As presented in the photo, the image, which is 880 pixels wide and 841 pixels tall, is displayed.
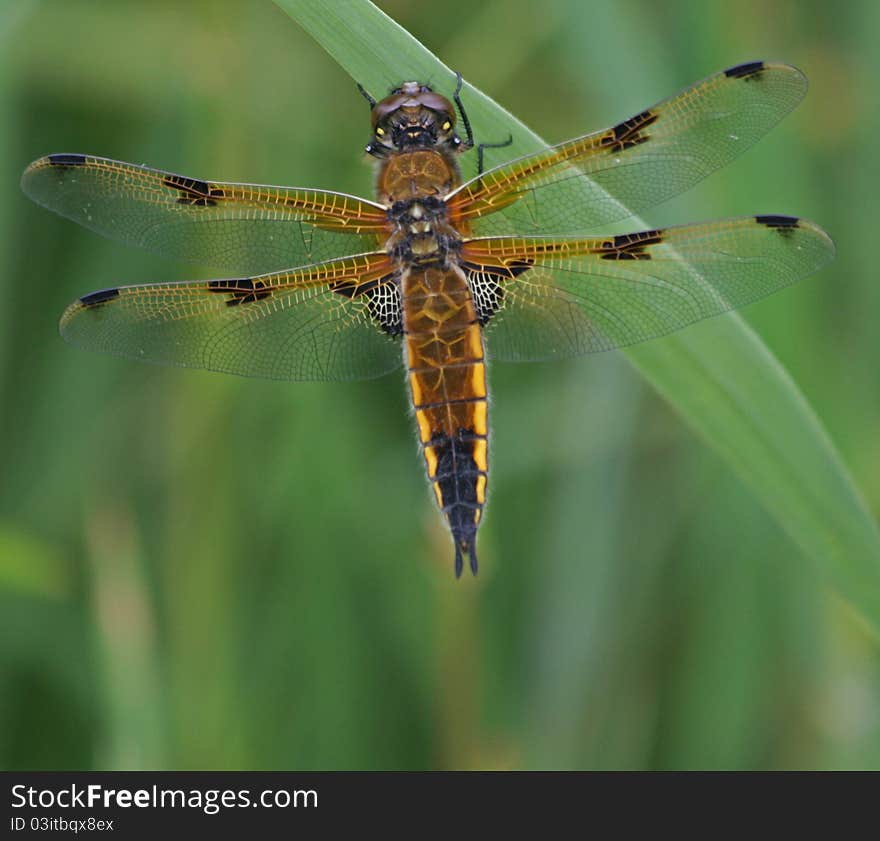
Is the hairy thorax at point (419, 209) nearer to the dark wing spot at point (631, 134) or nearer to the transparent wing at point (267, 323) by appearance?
the transparent wing at point (267, 323)

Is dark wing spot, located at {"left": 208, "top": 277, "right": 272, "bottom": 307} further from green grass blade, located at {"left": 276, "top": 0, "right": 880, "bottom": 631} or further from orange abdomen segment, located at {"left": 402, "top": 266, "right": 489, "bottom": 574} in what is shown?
green grass blade, located at {"left": 276, "top": 0, "right": 880, "bottom": 631}

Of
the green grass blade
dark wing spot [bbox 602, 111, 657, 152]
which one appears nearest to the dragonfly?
dark wing spot [bbox 602, 111, 657, 152]

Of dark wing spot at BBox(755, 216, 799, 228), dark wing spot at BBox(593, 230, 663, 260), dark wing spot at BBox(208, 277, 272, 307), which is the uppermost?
dark wing spot at BBox(208, 277, 272, 307)

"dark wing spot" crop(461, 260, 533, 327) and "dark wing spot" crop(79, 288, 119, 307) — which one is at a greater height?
"dark wing spot" crop(79, 288, 119, 307)

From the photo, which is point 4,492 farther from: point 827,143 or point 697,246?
point 827,143

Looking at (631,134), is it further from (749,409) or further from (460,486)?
(460,486)
